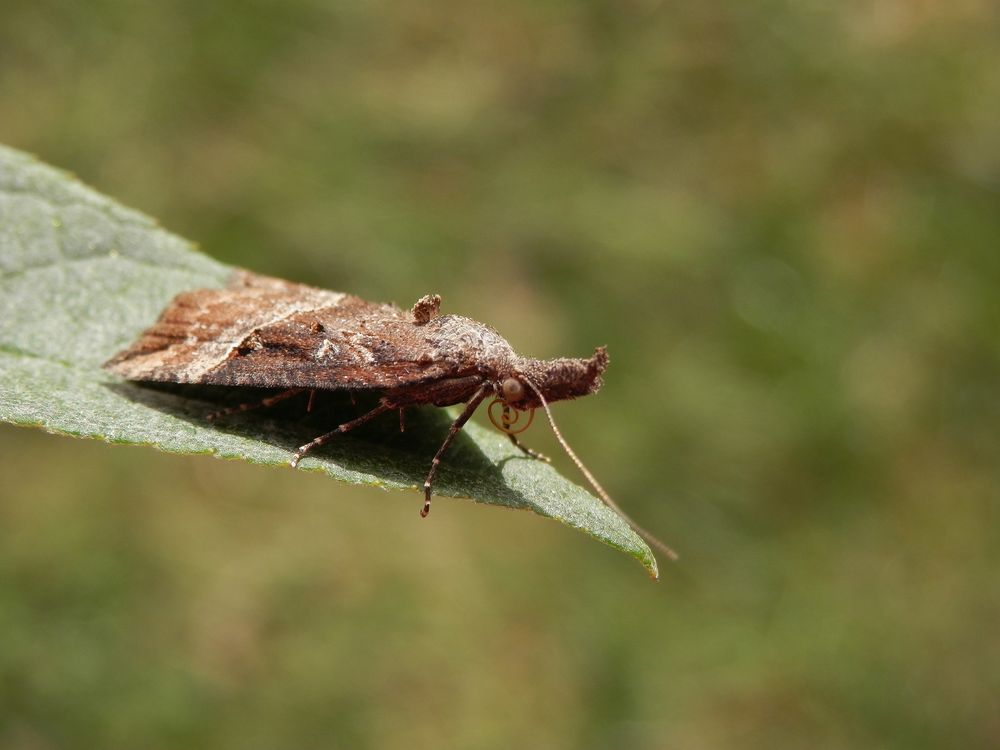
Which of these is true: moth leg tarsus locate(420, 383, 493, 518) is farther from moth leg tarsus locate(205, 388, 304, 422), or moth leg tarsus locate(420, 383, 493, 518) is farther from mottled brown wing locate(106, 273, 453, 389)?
moth leg tarsus locate(205, 388, 304, 422)

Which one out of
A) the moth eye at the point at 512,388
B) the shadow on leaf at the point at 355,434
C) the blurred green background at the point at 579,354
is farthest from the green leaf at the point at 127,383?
the blurred green background at the point at 579,354

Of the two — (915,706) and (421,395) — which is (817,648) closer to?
(915,706)

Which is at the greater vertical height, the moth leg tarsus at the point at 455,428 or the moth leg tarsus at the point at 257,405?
the moth leg tarsus at the point at 455,428

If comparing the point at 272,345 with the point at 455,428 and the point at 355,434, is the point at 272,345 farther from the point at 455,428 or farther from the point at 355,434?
the point at 455,428

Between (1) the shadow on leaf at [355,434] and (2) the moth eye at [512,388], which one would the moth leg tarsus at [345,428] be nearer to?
(1) the shadow on leaf at [355,434]

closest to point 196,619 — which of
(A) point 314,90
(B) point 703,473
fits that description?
(B) point 703,473

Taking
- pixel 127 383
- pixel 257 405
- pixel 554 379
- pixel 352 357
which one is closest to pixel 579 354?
pixel 554 379
